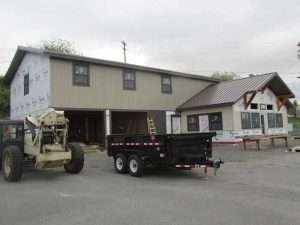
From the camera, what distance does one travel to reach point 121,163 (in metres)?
10.9

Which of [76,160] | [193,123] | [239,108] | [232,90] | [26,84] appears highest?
[26,84]

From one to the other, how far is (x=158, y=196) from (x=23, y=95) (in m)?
17.8

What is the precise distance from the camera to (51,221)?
5496 mm

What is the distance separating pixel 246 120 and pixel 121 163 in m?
14.3

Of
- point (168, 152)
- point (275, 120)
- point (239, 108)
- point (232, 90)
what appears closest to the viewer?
point (168, 152)

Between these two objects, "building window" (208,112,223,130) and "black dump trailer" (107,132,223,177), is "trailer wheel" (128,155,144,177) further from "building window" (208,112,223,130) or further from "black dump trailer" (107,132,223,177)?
"building window" (208,112,223,130)

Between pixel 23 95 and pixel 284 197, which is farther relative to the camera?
pixel 23 95

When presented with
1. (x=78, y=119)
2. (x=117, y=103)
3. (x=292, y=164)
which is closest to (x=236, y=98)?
(x=117, y=103)

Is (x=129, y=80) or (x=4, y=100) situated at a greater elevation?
(x=4, y=100)

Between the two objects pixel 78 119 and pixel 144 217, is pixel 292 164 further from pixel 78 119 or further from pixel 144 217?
pixel 78 119

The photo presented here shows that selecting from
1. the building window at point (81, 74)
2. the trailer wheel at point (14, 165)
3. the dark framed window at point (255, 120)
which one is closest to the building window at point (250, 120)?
the dark framed window at point (255, 120)

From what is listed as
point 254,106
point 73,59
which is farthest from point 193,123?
point 73,59

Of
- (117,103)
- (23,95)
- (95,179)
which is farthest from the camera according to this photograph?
(23,95)

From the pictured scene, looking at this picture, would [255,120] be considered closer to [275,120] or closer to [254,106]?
Answer: [254,106]
